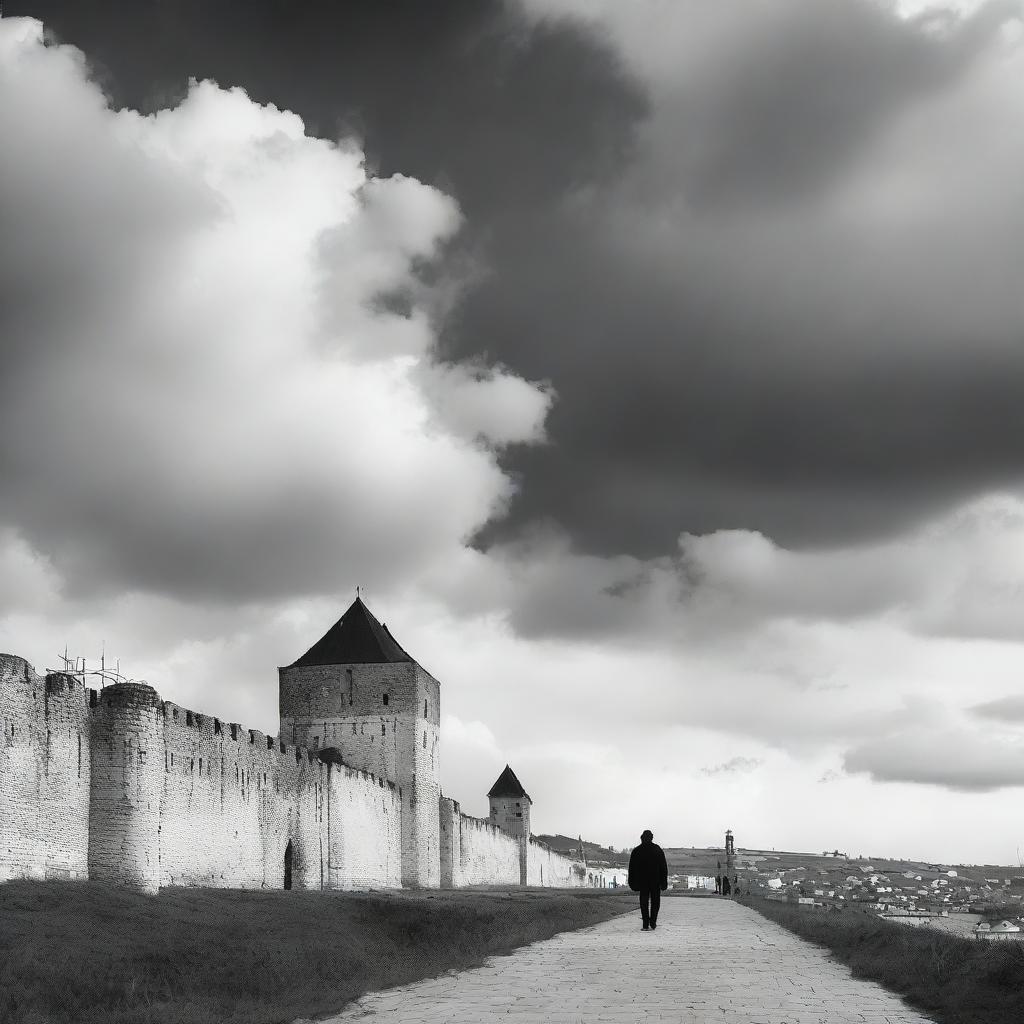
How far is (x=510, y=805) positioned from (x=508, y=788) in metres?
1.19

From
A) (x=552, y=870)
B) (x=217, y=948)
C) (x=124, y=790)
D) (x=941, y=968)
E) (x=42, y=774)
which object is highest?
(x=42, y=774)

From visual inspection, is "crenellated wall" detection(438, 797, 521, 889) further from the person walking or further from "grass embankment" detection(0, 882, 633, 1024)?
the person walking

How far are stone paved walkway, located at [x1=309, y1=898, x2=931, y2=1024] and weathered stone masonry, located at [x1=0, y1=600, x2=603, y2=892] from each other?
515 inches

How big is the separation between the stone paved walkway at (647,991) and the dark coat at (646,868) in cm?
204

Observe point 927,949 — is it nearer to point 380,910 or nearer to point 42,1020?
point 42,1020

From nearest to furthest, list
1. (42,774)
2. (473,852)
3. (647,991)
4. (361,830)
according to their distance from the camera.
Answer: (647,991)
(42,774)
(361,830)
(473,852)

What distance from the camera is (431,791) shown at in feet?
175

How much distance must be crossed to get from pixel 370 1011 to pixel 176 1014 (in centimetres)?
217

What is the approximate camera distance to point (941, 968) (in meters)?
11.0

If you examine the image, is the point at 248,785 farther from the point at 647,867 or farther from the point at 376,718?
the point at 647,867

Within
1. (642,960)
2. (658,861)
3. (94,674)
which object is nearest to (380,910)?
(94,674)

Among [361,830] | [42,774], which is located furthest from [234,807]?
[361,830]

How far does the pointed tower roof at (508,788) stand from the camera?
80.0 meters

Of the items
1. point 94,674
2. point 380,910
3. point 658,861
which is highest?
point 94,674
